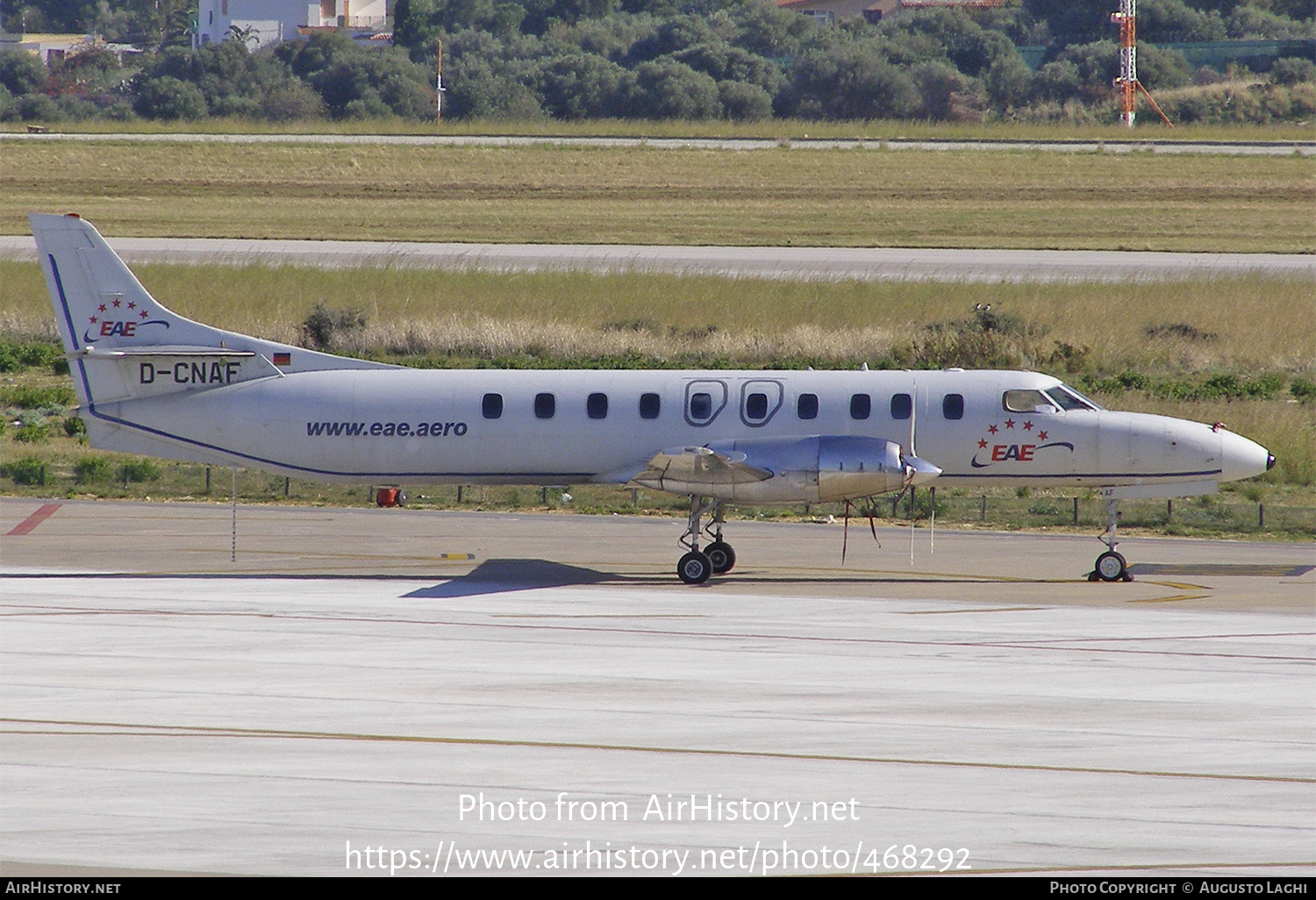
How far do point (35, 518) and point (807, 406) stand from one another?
1400 cm

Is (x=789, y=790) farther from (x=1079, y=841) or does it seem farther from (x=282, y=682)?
(x=282, y=682)

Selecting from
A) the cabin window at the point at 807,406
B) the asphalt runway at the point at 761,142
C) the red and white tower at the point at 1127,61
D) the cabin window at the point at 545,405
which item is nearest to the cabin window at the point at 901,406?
the cabin window at the point at 807,406

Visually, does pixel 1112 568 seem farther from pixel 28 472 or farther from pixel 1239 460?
pixel 28 472

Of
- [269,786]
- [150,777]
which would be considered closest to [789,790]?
[269,786]

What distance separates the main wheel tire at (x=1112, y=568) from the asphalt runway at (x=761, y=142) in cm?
5701

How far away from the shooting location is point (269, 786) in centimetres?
1195

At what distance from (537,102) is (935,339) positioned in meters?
63.0

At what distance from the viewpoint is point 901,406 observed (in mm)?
22156

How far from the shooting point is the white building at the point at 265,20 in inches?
5236

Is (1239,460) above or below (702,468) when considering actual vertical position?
above

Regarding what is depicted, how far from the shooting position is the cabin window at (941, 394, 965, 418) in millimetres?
22281

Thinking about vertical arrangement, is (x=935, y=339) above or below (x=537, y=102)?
below

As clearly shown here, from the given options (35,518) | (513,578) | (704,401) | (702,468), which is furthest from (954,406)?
(35,518)

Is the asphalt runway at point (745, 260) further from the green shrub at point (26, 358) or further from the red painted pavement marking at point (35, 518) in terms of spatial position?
the red painted pavement marking at point (35, 518)
